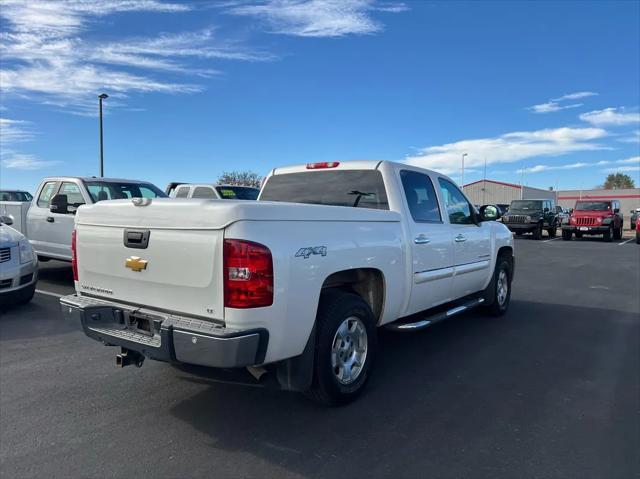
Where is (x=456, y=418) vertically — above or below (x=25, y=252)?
below

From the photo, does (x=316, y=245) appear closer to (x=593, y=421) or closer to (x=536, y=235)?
(x=593, y=421)

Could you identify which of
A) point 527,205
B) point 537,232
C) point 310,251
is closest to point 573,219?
point 537,232

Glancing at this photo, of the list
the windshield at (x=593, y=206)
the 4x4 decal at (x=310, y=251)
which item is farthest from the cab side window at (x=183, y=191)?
the windshield at (x=593, y=206)

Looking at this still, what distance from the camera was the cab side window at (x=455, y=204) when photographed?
5.55 m

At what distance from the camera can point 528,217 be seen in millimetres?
23844

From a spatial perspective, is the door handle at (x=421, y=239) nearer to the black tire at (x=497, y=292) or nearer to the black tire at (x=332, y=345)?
the black tire at (x=332, y=345)

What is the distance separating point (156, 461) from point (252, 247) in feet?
4.86

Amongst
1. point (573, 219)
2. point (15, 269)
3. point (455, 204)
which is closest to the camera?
point (455, 204)

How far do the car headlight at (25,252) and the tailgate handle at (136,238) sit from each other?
427 centimetres

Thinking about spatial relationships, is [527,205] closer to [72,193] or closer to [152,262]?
[72,193]

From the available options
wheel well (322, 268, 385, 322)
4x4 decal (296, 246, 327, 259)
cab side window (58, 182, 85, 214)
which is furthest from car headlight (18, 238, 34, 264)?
4x4 decal (296, 246, 327, 259)

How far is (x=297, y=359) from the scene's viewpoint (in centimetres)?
336

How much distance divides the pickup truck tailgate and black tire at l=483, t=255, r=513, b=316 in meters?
4.65

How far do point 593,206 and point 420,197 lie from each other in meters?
23.0
